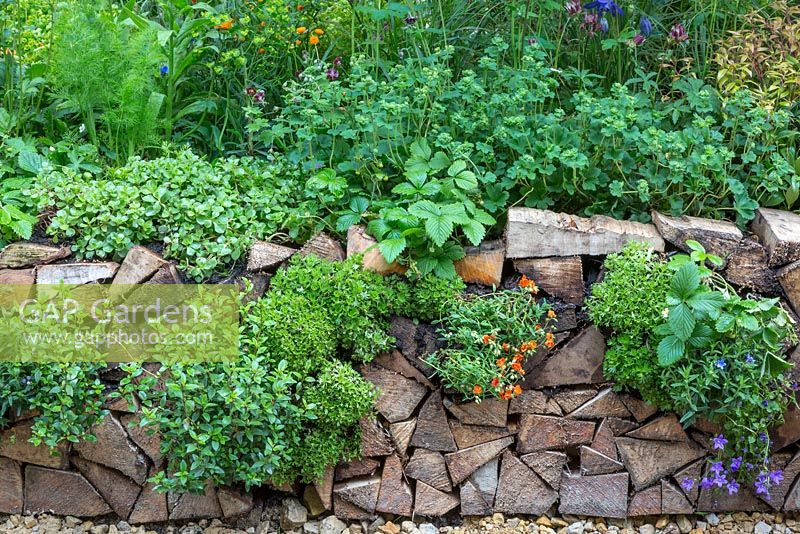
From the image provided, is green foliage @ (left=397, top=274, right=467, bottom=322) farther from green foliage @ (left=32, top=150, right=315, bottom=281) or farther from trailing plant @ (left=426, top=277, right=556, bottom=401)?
green foliage @ (left=32, top=150, right=315, bottom=281)

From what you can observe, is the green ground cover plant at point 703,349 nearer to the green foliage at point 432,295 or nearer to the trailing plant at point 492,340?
the trailing plant at point 492,340

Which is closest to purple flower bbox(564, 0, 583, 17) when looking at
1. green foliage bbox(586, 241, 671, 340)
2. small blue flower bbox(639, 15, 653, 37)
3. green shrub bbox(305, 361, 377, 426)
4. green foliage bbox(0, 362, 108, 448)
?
small blue flower bbox(639, 15, 653, 37)

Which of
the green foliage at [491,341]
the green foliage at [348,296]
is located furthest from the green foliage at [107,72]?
the green foliage at [491,341]

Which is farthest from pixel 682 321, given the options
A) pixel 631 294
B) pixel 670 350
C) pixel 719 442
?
pixel 719 442

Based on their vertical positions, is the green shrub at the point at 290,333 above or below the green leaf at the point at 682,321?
below

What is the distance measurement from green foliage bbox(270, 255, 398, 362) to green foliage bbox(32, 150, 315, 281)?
0.24m

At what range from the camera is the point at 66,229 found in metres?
3.38

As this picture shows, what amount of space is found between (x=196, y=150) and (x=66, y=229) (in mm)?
876

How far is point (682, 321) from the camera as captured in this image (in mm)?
3094

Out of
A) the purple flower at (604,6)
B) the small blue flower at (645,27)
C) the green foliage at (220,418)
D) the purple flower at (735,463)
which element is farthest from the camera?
the small blue flower at (645,27)

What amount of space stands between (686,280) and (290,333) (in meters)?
1.43

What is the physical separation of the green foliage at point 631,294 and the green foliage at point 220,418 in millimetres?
1163

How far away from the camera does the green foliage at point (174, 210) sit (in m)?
3.35

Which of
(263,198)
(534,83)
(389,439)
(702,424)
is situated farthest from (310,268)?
(702,424)
